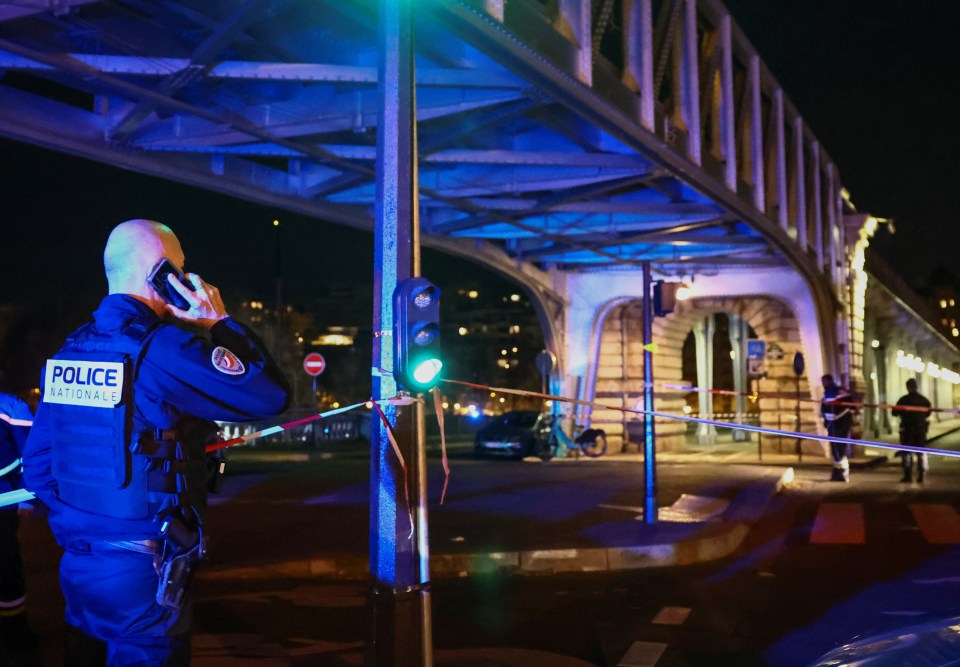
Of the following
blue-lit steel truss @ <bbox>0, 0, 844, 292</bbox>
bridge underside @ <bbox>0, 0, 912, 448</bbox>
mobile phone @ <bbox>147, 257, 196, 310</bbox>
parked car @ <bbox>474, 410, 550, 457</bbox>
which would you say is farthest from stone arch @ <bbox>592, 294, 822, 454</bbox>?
mobile phone @ <bbox>147, 257, 196, 310</bbox>

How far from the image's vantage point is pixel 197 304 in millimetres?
3248

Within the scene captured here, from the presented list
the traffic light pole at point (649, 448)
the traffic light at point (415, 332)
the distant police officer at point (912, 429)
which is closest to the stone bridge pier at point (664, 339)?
the distant police officer at point (912, 429)

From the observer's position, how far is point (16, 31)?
9.02m

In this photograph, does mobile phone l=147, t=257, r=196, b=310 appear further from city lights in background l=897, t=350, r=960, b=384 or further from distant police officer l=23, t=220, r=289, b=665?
city lights in background l=897, t=350, r=960, b=384

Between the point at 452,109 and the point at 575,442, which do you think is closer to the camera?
the point at 452,109

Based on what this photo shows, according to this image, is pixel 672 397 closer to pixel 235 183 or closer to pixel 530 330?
pixel 235 183

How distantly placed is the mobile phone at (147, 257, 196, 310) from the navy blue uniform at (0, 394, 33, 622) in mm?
3037

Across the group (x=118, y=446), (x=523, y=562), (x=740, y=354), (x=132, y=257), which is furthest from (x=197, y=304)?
(x=740, y=354)

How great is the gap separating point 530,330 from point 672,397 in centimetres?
5193

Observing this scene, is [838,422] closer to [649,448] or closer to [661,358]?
[649,448]

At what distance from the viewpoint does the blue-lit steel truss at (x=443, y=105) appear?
934 cm

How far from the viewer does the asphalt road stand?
6188mm

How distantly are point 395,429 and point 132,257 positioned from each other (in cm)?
187

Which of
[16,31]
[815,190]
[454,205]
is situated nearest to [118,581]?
[16,31]
